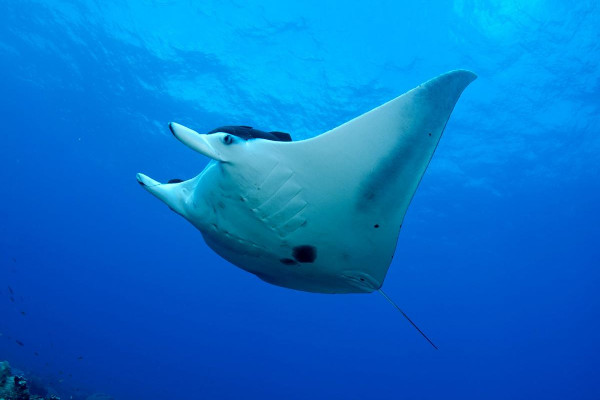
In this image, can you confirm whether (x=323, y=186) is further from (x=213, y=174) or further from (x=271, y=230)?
(x=213, y=174)

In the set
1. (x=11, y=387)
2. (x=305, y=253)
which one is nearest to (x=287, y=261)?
(x=305, y=253)

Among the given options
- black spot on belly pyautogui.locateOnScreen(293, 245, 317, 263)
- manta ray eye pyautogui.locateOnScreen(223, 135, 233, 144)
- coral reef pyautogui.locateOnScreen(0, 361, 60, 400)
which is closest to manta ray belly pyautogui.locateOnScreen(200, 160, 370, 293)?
black spot on belly pyautogui.locateOnScreen(293, 245, 317, 263)

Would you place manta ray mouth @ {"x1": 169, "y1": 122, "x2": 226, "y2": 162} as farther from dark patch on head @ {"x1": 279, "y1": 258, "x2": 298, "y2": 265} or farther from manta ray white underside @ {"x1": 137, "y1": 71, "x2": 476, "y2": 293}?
dark patch on head @ {"x1": 279, "y1": 258, "x2": 298, "y2": 265}

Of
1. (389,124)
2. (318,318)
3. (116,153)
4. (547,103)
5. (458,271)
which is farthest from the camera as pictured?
(318,318)

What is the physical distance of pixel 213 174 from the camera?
2.15 metres

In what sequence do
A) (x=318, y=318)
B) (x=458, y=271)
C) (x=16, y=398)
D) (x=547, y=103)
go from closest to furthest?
1. (x=16, y=398)
2. (x=547, y=103)
3. (x=458, y=271)
4. (x=318, y=318)

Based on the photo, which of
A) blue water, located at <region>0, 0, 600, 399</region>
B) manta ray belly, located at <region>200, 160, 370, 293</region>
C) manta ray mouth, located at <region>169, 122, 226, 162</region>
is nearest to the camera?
manta ray mouth, located at <region>169, 122, 226, 162</region>

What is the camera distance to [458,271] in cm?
3278

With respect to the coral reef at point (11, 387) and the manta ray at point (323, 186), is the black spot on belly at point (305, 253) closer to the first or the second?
the manta ray at point (323, 186)

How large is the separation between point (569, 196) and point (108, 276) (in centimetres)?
7014

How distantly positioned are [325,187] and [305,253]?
591 millimetres

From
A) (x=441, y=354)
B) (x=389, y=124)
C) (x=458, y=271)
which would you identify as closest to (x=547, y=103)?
(x=389, y=124)

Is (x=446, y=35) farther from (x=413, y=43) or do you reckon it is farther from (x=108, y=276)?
(x=108, y=276)

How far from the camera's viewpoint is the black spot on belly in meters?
2.46
